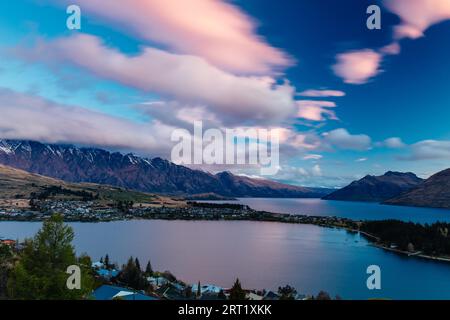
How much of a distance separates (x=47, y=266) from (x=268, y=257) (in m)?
58.9

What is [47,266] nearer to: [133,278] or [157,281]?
[133,278]

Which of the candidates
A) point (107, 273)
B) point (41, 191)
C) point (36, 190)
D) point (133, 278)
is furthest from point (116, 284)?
point (36, 190)

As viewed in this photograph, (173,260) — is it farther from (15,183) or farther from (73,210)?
(15,183)

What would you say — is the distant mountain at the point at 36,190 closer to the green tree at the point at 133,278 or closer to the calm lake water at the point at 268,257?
the calm lake water at the point at 268,257

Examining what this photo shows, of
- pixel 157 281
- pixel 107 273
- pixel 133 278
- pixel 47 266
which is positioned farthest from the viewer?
pixel 107 273

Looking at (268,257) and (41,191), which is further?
(41,191)

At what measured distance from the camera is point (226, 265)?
5684cm

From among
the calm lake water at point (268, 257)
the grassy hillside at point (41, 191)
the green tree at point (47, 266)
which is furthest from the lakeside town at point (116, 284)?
the grassy hillside at point (41, 191)

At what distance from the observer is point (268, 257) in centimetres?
6575

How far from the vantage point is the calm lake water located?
49.5 metres

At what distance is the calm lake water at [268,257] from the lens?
49.5m

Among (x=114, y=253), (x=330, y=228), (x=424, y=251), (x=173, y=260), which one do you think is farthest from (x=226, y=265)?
(x=330, y=228)

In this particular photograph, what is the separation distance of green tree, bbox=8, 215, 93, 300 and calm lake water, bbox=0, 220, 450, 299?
36292 millimetres

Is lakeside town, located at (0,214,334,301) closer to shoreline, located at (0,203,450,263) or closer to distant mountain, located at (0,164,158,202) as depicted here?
shoreline, located at (0,203,450,263)
